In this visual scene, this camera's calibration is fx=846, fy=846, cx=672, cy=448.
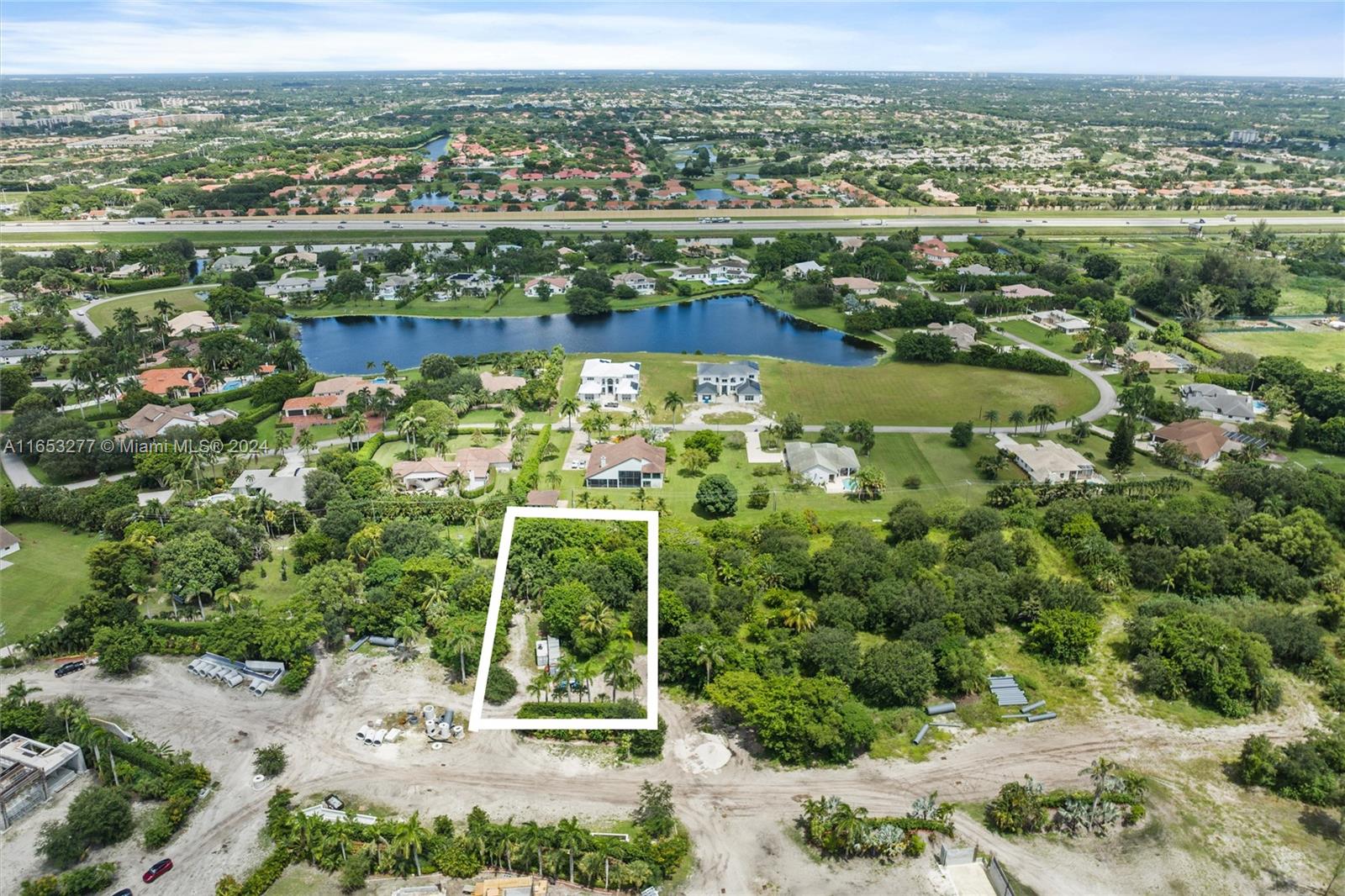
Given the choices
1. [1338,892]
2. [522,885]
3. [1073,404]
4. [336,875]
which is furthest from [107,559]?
[1073,404]

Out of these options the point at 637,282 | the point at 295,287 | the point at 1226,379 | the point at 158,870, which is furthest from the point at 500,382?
the point at 1226,379

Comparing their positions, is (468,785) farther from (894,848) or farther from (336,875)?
(894,848)

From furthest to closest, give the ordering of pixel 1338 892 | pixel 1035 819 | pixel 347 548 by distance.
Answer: pixel 347 548, pixel 1035 819, pixel 1338 892

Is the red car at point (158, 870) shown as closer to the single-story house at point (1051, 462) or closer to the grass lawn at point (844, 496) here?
the grass lawn at point (844, 496)

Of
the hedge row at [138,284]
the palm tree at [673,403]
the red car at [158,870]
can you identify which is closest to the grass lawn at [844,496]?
the palm tree at [673,403]

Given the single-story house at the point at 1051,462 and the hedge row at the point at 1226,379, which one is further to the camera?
the hedge row at the point at 1226,379

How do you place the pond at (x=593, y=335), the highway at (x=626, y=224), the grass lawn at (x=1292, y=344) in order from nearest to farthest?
1. the grass lawn at (x=1292, y=344)
2. the pond at (x=593, y=335)
3. the highway at (x=626, y=224)

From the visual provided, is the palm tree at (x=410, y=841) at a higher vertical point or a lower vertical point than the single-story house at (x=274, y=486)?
lower

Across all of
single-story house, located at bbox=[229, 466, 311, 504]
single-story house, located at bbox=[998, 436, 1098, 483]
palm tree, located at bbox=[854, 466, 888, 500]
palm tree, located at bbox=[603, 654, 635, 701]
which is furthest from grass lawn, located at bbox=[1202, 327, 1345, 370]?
single-story house, located at bbox=[229, 466, 311, 504]
